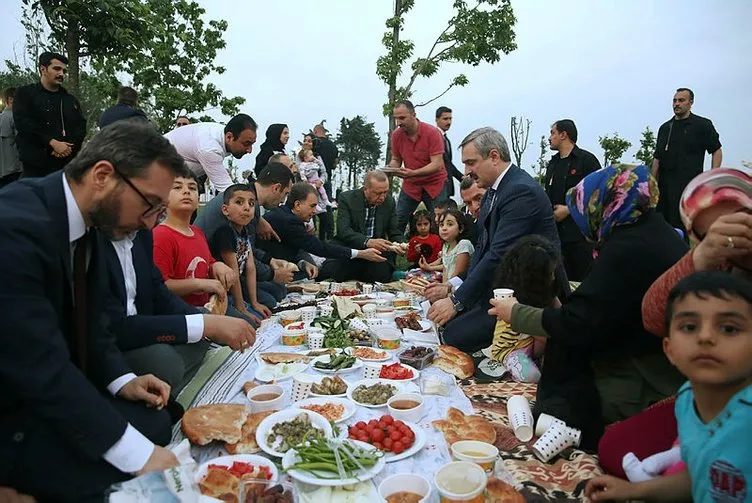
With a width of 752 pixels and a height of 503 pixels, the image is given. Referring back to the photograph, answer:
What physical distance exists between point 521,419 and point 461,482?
0.86 metres

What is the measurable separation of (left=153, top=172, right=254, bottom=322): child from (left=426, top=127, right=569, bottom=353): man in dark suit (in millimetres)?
1919

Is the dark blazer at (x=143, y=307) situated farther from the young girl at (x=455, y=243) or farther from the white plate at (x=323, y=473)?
the young girl at (x=455, y=243)

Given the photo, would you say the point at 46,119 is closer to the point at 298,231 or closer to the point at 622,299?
the point at 298,231

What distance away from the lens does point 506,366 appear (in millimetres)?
3641

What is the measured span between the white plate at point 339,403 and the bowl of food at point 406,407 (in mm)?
212

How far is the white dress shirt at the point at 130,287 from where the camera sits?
2.89 metres

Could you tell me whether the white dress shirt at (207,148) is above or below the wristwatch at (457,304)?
above

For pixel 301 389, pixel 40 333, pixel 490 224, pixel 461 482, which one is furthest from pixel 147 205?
pixel 490 224

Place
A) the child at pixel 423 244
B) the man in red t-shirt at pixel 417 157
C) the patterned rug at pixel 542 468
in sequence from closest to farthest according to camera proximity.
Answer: the patterned rug at pixel 542 468 → the child at pixel 423 244 → the man in red t-shirt at pixel 417 157

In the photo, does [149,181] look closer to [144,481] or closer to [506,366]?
[144,481]

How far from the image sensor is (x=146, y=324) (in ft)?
9.29

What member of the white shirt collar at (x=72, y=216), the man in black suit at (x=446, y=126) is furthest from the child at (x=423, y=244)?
the white shirt collar at (x=72, y=216)

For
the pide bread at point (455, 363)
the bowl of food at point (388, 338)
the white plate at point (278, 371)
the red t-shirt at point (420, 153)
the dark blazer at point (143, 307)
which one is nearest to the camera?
the dark blazer at point (143, 307)

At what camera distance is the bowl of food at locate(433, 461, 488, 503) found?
1939 mm
